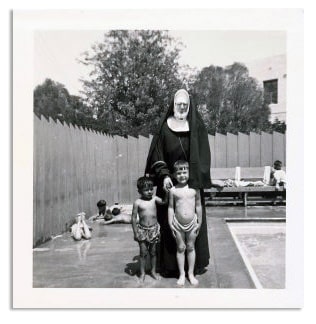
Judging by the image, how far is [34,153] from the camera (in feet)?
20.0

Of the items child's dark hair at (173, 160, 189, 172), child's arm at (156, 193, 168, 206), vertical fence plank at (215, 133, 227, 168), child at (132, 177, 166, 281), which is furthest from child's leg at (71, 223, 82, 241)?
vertical fence plank at (215, 133, 227, 168)

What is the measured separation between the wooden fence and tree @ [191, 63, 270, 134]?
0.33 metres

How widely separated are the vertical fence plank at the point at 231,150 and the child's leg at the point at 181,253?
11.9ft

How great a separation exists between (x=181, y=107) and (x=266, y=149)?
136 inches

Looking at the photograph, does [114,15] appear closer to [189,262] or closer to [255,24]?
[255,24]

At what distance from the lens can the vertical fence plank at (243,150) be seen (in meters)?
8.50

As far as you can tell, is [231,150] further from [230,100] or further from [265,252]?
[265,252]

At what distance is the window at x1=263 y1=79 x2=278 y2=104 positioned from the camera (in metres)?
6.36

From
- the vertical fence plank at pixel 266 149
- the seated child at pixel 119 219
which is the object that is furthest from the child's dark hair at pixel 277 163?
the seated child at pixel 119 219

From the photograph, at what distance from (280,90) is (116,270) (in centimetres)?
292

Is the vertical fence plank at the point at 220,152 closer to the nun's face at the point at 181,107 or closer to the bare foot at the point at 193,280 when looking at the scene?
the nun's face at the point at 181,107

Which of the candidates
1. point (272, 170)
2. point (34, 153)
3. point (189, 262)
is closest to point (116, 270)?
point (189, 262)

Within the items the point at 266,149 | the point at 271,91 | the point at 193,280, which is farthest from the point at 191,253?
the point at 266,149

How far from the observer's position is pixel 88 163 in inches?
330
